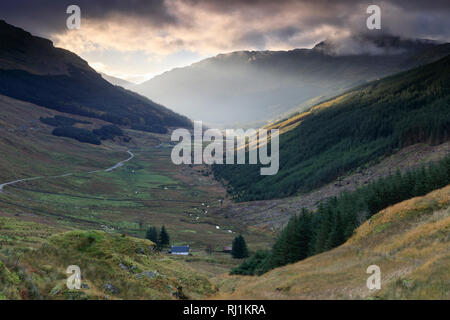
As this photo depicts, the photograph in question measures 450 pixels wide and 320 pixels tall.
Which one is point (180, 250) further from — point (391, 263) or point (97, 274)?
point (97, 274)

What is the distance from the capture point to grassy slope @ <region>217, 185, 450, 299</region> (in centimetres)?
1832

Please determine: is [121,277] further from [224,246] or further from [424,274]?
[224,246]

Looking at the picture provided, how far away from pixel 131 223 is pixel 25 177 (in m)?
83.4

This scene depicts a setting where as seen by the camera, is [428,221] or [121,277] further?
[428,221]

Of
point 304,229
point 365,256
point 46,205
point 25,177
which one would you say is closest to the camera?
point 365,256

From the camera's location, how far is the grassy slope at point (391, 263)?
18.3m

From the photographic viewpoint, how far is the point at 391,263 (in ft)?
86.9

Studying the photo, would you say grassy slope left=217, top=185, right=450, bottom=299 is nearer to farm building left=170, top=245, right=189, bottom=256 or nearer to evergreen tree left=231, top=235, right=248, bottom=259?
evergreen tree left=231, top=235, right=248, bottom=259

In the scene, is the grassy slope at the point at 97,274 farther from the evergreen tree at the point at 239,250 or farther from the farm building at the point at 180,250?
the evergreen tree at the point at 239,250

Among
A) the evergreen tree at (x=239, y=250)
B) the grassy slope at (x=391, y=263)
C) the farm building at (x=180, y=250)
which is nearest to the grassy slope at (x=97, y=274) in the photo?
the grassy slope at (x=391, y=263)

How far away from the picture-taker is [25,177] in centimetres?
16725

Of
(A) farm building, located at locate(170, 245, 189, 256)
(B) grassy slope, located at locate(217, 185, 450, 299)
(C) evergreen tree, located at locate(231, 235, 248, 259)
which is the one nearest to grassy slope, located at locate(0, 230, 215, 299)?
(B) grassy slope, located at locate(217, 185, 450, 299)

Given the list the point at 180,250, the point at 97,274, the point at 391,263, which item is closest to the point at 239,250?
the point at 180,250
